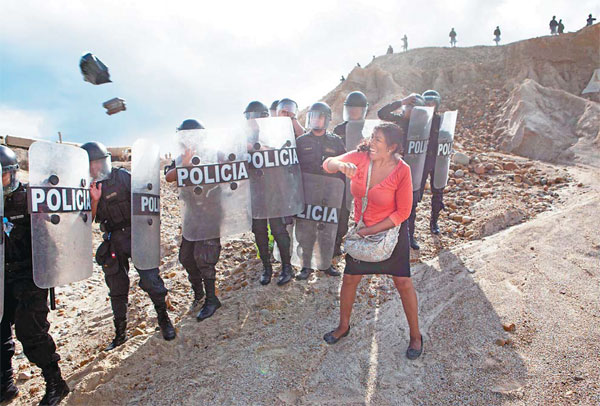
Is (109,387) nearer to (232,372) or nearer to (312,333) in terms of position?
(232,372)

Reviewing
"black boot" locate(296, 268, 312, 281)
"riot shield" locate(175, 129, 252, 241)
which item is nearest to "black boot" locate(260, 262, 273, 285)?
"black boot" locate(296, 268, 312, 281)

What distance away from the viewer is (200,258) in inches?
133

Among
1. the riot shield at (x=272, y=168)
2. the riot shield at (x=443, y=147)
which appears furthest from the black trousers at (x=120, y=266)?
the riot shield at (x=443, y=147)

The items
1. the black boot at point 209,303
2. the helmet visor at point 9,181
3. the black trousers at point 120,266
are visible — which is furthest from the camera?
the black boot at point 209,303

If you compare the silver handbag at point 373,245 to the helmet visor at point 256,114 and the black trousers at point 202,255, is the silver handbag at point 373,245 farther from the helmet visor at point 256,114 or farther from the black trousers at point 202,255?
the helmet visor at point 256,114

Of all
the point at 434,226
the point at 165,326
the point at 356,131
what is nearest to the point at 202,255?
the point at 165,326

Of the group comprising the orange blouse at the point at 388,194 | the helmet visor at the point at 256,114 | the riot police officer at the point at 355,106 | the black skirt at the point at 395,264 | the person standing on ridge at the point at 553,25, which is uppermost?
the person standing on ridge at the point at 553,25

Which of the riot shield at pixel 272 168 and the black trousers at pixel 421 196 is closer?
the riot shield at pixel 272 168

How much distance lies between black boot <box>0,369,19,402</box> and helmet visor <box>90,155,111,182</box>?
5.23 ft

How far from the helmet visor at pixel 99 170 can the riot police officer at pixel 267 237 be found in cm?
140

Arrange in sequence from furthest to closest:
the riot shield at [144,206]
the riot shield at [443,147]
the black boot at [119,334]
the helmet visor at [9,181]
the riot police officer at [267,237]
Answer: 1. the riot shield at [443,147]
2. the riot police officer at [267,237]
3. the black boot at [119,334]
4. the riot shield at [144,206]
5. the helmet visor at [9,181]

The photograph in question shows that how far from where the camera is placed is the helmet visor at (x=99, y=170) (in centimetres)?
296

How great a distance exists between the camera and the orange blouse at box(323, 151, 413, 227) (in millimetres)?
2523

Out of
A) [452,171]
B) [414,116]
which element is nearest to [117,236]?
[414,116]
